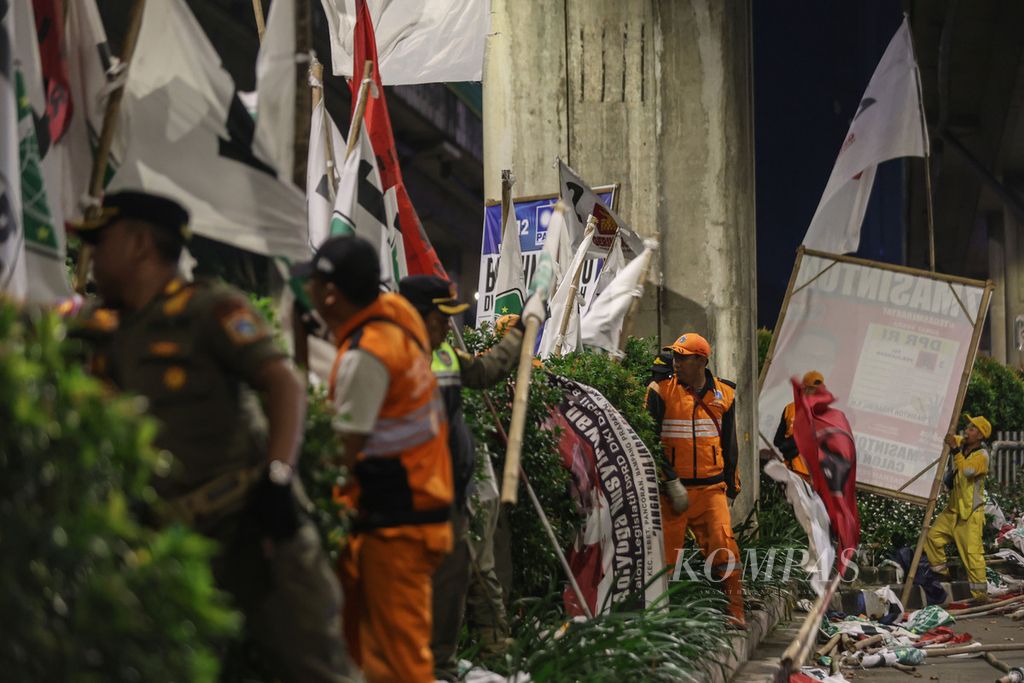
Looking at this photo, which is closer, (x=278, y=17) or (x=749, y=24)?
(x=278, y=17)

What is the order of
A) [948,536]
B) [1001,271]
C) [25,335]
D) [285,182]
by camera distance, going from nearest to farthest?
[25,335] → [285,182] → [948,536] → [1001,271]

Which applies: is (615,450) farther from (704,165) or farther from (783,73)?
(783,73)

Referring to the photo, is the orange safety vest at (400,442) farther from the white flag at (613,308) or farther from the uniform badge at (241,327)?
the white flag at (613,308)

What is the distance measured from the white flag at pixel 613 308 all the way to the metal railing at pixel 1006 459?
11446mm

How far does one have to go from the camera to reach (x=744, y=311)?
13.5 metres

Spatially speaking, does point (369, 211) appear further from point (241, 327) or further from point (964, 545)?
point (964, 545)

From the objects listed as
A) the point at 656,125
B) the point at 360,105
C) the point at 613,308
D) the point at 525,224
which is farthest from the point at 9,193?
the point at 656,125

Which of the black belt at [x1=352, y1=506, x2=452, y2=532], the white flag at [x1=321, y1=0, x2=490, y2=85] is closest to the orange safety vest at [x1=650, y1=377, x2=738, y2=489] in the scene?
the white flag at [x1=321, y1=0, x2=490, y2=85]

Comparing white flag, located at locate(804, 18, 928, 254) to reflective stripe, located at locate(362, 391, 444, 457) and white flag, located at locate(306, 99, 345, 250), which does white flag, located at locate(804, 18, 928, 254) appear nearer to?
white flag, located at locate(306, 99, 345, 250)

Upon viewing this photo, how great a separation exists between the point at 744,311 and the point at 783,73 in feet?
87.2

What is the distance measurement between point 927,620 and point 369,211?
6.87m

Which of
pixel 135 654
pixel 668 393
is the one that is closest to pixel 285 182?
pixel 135 654

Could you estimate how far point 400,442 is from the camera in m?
4.44

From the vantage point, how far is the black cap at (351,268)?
14.4 ft
